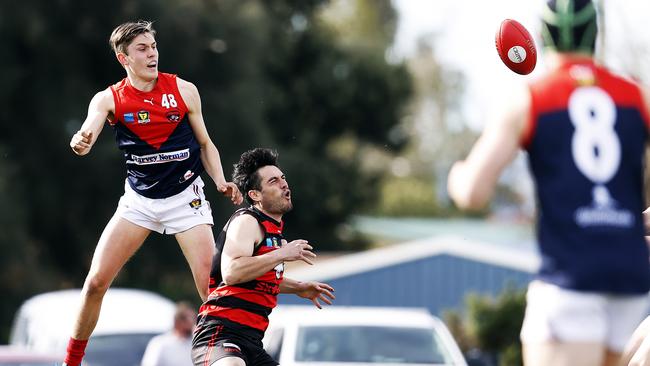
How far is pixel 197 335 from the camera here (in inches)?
309

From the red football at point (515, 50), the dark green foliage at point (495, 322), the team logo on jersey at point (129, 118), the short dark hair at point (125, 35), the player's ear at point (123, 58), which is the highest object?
the dark green foliage at point (495, 322)

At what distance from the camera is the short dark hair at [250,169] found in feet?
26.2

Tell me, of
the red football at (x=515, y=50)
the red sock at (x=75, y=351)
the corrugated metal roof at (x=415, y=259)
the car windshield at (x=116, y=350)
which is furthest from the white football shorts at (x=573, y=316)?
the corrugated metal roof at (x=415, y=259)

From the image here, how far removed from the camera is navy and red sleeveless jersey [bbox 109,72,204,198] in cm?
782

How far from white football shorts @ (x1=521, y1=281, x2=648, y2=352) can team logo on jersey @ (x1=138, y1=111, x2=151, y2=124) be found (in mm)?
3256

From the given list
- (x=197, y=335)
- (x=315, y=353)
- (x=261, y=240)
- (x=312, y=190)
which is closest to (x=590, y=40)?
(x=261, y=240)

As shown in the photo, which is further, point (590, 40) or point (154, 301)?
point (154, 301)

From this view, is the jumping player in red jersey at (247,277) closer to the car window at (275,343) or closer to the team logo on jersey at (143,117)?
the team logo on jersey at (143,117)

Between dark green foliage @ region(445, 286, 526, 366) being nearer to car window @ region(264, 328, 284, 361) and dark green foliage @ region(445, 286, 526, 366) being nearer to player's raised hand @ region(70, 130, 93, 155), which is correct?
car window @ region(264, 328, 284, 361)

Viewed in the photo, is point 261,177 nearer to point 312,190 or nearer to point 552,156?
point 552,156

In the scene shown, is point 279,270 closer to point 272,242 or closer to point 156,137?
point 272,242

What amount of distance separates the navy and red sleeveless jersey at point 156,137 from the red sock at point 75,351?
3.34ft

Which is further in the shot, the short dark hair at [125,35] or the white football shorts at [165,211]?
the white football shorts at [165,211]

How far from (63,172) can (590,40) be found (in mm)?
30624
